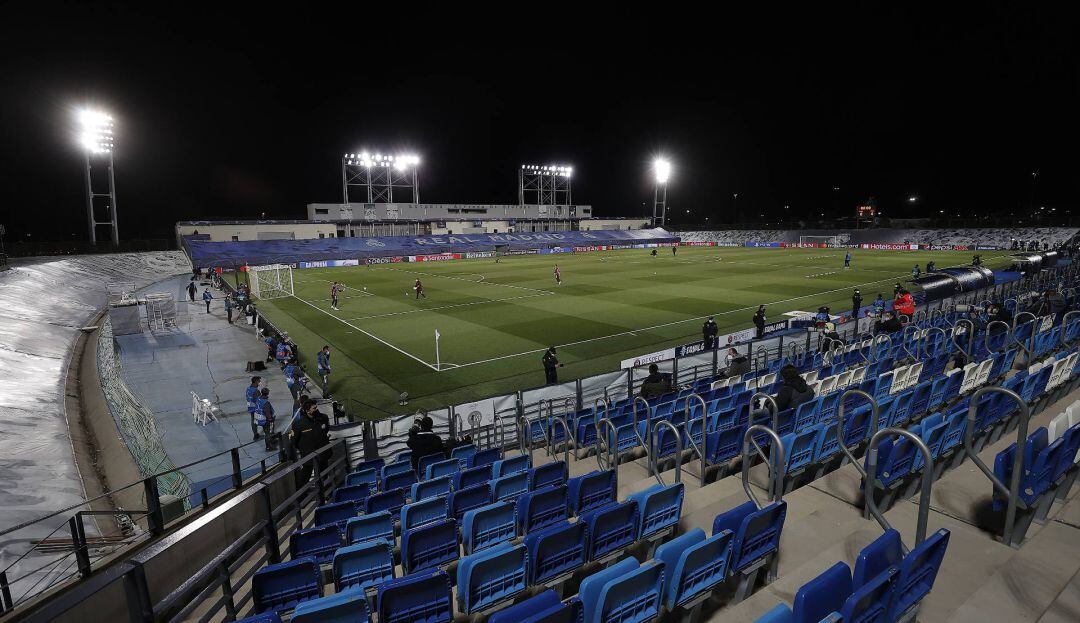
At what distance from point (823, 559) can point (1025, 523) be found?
182 cm

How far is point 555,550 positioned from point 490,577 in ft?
1.88

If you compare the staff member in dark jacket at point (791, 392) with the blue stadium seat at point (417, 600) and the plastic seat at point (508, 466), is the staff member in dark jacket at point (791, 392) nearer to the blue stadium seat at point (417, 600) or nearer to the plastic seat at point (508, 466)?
the plastic seat at point (508, 466)

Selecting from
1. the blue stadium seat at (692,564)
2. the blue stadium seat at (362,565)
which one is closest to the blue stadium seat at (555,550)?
the blue stadium seat at (692,564)

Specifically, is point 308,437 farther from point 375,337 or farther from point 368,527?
point 375,337

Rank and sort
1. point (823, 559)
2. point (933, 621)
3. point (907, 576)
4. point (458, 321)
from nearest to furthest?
point (907, 576), point (933, 621), point (823, 559), point (458, 321)

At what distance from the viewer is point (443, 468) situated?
8094 mm

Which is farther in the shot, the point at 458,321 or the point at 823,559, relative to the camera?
the point at 458,321

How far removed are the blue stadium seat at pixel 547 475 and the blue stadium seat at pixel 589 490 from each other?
730mm

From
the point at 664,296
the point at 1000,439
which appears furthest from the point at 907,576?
the point at 664,296

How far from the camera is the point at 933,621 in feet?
12.0

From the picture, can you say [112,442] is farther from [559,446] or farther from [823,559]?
[823,559]

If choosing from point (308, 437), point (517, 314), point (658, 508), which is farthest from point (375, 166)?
point (658, 508)

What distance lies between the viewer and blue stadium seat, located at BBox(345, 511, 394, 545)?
17.6 feet

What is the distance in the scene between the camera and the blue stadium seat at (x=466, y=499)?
5.94 metres
